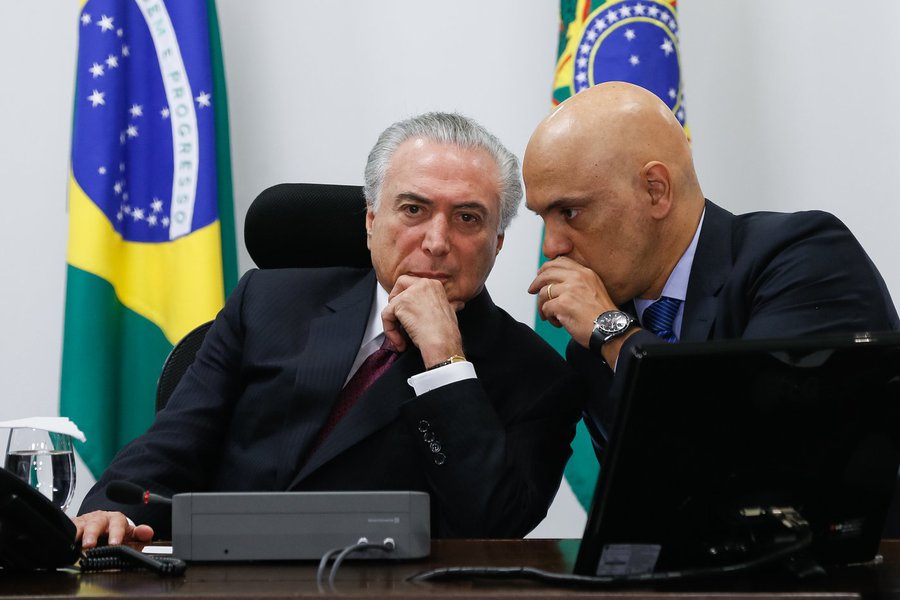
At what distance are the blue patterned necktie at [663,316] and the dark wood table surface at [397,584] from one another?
2.90ft

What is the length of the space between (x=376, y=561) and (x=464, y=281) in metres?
1.05

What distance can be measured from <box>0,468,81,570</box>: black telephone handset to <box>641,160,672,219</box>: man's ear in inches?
53.1

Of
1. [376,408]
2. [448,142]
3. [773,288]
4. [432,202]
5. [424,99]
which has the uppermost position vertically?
[424,99]

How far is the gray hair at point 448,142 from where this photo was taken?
2217 mm

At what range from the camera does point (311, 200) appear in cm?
238

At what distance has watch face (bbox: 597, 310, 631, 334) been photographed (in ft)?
6.46

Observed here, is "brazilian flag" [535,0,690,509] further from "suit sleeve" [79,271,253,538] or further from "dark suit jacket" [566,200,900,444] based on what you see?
"suit sleeve" [79,271,253,538]

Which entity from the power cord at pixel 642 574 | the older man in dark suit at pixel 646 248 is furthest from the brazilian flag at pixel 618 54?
the power cord at pixel 642 574

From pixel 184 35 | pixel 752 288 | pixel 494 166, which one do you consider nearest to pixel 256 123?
pixel 184 35

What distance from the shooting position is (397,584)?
102cm

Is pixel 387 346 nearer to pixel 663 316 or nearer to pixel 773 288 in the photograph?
pixel 663 316

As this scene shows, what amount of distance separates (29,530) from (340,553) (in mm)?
348

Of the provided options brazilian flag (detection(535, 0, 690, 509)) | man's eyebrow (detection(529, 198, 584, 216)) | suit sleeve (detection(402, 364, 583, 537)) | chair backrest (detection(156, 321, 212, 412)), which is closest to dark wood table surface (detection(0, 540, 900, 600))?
suit sleeve (detection(402, 364, 583, 537))

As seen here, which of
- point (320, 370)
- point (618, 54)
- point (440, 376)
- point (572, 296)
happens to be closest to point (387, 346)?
point (320, 370)
